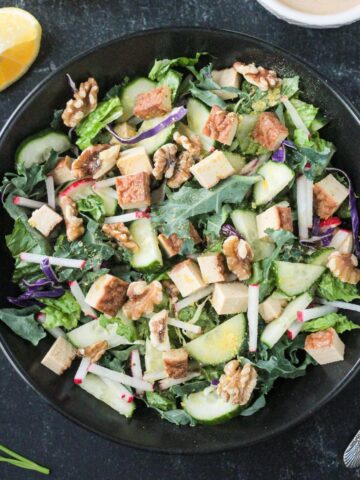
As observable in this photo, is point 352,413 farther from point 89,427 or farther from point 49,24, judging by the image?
point 49,24

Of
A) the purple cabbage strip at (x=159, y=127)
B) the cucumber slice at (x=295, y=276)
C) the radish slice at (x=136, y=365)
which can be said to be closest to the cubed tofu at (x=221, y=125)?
the purple cabbage strip at (x=159, y=127)

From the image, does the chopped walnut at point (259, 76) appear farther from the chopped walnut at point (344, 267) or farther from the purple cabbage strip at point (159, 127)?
the chopped walnut at point (344, 267)

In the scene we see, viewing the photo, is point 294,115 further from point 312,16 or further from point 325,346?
point 325,346

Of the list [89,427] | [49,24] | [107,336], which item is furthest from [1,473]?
[49,24]

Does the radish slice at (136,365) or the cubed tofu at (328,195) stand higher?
the cubed tofu at (328,195)

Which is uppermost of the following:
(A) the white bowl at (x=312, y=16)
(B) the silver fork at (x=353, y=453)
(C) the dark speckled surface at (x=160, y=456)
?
(A) the white bowl at (x=312, y=16)

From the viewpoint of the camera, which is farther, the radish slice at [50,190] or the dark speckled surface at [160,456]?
the dark speckled surface at [160,456]

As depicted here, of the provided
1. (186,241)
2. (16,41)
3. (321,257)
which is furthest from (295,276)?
(16,41)
